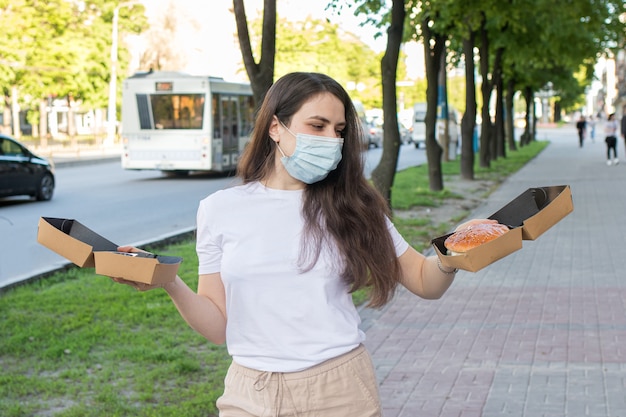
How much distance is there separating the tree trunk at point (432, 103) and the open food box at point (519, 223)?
1883 centimetres

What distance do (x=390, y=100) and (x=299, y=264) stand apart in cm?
1355

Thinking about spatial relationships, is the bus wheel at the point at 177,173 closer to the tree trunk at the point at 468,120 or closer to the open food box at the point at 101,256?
the tree trunk at the point at 468,120

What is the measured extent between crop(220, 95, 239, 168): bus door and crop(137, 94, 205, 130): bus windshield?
0.95m

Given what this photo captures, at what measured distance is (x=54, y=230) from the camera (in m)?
2.59

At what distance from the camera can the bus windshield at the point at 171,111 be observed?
90.8 ft

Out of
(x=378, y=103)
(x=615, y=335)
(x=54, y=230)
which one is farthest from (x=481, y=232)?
(x=378, y=103)

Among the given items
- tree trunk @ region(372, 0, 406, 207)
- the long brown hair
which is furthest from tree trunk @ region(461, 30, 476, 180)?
the long brown hair

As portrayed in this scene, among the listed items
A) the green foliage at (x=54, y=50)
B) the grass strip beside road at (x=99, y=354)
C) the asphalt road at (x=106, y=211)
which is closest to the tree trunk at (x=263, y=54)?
the asphalt road at (x=106, y=211)

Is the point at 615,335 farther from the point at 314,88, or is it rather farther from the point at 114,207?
the point at 114,207

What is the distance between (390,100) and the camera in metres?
16.0

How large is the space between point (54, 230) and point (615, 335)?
5733 mm

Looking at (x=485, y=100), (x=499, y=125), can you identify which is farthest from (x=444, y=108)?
(x=499, y=125)

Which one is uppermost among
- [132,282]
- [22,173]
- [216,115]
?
[216,115]

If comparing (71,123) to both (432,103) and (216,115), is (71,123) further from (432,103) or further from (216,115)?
(432,103)
